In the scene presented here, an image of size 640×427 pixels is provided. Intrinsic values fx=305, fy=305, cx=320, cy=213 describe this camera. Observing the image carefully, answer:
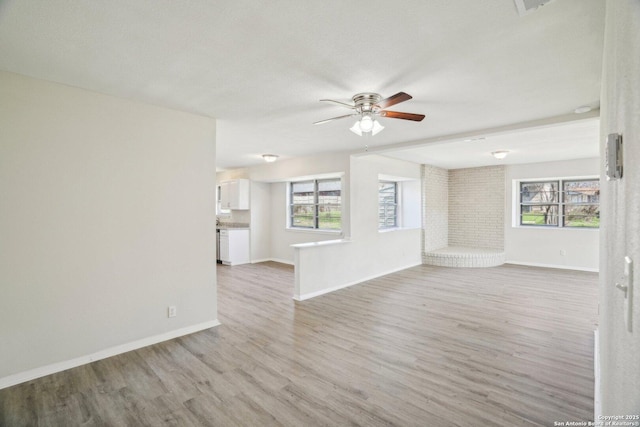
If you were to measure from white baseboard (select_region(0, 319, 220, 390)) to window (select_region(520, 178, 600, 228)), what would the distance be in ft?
24.9

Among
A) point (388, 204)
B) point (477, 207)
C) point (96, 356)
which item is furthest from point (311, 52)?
point (477, 207)

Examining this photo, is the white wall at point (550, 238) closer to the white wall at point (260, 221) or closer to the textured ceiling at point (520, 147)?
the textured ceiling at point (520, 147)

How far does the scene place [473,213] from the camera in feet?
26.6

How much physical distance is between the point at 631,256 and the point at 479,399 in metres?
2.00

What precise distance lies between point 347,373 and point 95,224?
2621 millimetres

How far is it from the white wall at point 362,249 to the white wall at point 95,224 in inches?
→ 66.1

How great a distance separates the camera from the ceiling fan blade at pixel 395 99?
234 cm

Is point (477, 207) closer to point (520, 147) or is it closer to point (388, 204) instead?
point (388, 204)

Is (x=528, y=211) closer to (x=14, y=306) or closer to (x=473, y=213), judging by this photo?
(x=473, y=213)

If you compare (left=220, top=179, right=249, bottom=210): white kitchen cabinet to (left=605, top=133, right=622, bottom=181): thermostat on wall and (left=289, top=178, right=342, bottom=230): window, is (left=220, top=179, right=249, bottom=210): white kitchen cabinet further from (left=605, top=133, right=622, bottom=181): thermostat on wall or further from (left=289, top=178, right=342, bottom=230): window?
(left=605, top=133, right=622, bottom=181): thermostat on wall

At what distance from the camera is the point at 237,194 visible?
301 inches

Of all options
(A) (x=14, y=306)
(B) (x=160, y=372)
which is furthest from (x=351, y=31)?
(A) (x=14, y=306)

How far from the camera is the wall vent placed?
5.06 feet

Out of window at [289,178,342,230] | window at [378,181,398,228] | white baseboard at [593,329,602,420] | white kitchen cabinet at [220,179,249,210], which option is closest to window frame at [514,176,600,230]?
window at [378,181,398,228]
